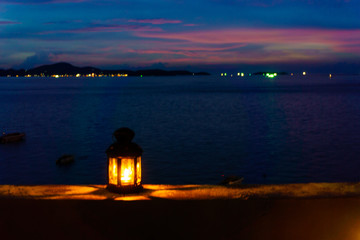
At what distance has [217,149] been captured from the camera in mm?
33406

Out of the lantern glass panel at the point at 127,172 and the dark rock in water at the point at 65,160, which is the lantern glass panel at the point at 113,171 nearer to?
the lantern glass panel at the point at 127,172

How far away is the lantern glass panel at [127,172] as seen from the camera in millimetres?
5020

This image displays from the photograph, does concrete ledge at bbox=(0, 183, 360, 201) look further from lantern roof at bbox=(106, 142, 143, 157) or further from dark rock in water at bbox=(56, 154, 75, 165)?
dark rock in water at bbox=(56, 154, 75, 165)

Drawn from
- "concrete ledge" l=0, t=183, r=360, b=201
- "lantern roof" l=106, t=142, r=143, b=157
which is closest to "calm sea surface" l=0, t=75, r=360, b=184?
"concrete ledge" l=0, t=183, r=360, b=201

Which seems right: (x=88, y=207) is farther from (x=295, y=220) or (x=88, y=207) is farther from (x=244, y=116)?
(x=244, y=116)

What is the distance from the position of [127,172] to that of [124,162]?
0.13 m

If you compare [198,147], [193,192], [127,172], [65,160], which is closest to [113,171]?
[127,172]

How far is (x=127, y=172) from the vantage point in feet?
16.5

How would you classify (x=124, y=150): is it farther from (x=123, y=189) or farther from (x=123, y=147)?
(x=123, y=189)

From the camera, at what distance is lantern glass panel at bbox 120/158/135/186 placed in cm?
502

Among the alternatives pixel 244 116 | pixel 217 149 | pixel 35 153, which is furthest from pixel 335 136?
pixel 35 153

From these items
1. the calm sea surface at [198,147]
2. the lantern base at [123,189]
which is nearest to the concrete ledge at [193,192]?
the lantern base at [123,189]

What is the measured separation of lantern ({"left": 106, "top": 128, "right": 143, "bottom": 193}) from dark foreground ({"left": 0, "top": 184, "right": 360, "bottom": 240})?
0.41 meters

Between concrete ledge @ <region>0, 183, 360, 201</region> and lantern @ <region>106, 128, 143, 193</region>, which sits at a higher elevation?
lantern @ <region>106, 128, 143, 193</region>
